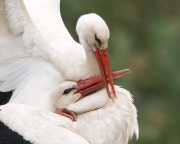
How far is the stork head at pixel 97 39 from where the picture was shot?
21.7ft

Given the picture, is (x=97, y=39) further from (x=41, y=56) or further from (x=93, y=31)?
(x=41, y=56)

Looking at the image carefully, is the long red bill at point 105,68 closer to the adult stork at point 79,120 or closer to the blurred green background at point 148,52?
the adult stork at point 79,120

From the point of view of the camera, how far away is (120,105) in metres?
6.73

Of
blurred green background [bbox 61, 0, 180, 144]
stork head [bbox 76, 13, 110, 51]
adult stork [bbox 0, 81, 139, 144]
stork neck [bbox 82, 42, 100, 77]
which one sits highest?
stork head [bbox 76, 13, 110, 51]

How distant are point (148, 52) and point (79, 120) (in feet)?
11.4

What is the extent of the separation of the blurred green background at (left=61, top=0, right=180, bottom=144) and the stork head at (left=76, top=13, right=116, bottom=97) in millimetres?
2158

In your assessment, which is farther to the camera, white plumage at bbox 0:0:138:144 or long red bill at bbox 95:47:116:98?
long red bill at bbox 95:47:116:98

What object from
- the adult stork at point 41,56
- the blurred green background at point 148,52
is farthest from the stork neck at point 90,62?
the blurred green background at point 148,52

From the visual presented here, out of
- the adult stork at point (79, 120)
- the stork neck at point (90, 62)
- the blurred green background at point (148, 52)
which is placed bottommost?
the blurred green background at point (148, 52)

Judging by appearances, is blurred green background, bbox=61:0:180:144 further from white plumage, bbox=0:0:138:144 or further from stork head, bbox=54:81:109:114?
stork head, bbox=54:81:109:114

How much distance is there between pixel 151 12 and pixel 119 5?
457 millimetres

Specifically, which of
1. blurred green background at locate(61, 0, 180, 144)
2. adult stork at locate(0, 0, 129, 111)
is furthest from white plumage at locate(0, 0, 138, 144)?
blurred green background at locate(61, 0, 180, 144)

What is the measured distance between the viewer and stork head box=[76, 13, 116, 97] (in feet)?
21.7

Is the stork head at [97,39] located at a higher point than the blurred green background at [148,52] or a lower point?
higher
